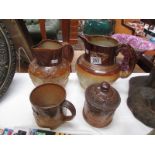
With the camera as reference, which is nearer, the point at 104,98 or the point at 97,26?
the point at 104,98

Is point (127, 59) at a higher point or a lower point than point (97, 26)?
higher

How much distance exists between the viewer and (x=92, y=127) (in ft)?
1.47

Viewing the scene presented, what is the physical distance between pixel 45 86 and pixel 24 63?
1.98ft

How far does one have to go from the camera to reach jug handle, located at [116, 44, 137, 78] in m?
0.47

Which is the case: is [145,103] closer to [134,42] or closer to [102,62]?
[102,62]

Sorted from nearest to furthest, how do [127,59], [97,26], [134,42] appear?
1. [127,59]
2. [134,42]
3. [97,26]

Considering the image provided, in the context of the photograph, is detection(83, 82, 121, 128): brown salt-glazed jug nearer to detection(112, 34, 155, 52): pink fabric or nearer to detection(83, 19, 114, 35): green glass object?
detection(112, 34, 155, 52): pink fabric

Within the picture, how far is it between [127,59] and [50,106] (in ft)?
0.82

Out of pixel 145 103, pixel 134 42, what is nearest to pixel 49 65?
pixel 145 103

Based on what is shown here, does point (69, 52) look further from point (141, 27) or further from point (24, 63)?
point (141, 27)

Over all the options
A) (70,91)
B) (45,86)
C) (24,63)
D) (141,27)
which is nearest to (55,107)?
(45,86)

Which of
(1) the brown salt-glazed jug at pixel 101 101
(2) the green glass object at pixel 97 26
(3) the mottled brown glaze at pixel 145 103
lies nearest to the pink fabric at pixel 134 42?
(3) the mottled brown glaze at pixel 145 103

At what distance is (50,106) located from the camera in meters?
0.37

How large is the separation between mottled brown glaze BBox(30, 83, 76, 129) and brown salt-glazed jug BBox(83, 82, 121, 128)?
0.04 m
